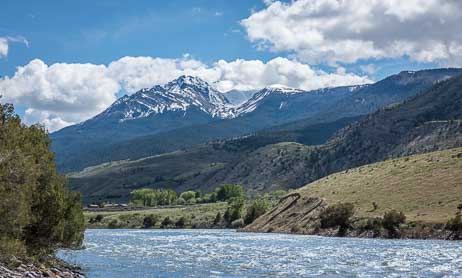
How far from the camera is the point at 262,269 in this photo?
214 feet

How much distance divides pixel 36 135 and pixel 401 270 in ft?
124

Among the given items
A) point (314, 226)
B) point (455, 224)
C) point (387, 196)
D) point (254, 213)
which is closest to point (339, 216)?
point (314, 226)

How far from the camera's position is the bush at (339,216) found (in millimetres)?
130000

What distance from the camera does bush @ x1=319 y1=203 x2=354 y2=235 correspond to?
427 ft

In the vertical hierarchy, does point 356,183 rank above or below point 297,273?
above

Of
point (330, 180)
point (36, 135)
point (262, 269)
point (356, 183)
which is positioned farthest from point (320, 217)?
point (36, 135)

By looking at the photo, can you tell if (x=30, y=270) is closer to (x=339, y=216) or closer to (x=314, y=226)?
(x=339, y=216)

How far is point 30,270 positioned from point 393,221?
8488 centimetres

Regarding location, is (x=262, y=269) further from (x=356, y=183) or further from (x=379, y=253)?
(x=356, y=183)

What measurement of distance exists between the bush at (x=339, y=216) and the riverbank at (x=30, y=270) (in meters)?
81.7

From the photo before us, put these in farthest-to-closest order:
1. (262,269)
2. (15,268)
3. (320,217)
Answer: (320,217)
(262,269)
(15,268)

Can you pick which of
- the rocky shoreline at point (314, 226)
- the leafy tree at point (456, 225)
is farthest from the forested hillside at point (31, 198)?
the rocky shoreline at point (314, 226)

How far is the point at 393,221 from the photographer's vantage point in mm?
117125

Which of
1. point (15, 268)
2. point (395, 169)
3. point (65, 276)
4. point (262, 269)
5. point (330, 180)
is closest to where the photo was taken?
point (15, 268)
